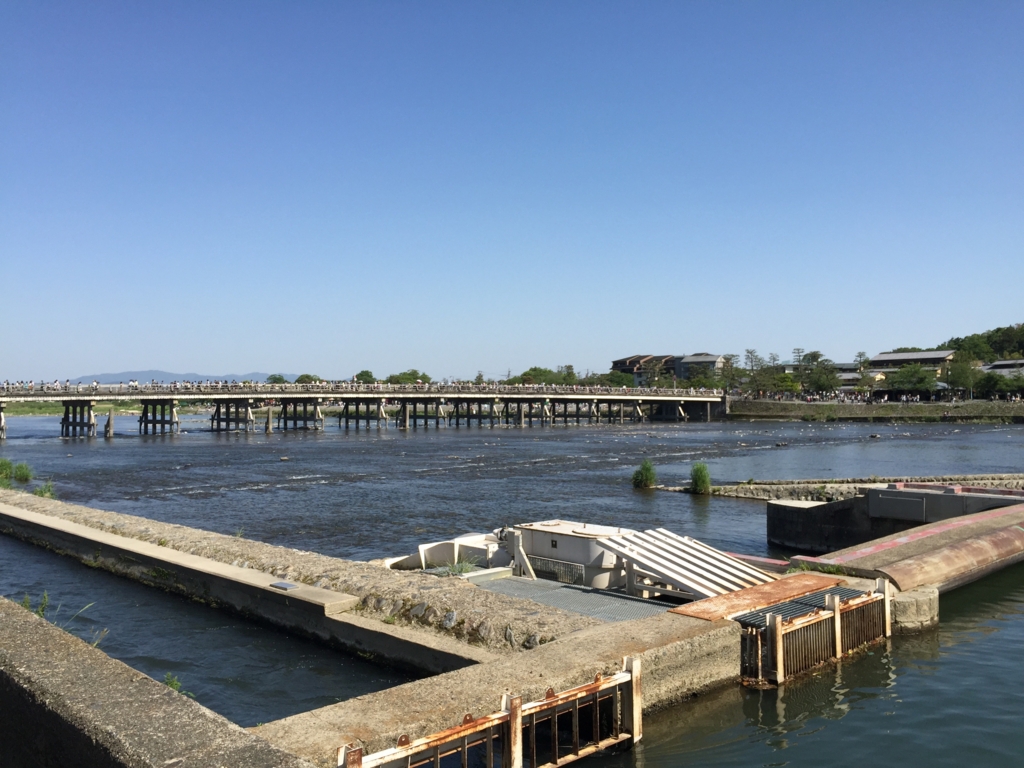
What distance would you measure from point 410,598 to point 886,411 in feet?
398

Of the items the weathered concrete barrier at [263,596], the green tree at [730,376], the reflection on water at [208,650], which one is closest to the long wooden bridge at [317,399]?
the green tree at [730,376]

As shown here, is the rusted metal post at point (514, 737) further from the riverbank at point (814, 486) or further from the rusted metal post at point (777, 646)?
the riverbank at point (814, 486)

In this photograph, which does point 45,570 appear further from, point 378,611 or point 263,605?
point 378,611

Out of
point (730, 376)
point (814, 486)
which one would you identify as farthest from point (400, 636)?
point (730, 376)

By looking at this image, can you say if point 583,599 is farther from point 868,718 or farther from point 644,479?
point 644,479

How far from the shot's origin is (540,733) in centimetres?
916

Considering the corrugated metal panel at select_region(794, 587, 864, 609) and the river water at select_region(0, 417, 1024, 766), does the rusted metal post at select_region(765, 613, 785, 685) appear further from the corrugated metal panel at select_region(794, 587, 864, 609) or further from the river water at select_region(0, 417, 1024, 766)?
the corrugated metal panel at select_region(794, 587, 864, 609)

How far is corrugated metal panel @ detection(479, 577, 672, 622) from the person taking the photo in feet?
41.0

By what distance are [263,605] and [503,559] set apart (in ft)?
16.8

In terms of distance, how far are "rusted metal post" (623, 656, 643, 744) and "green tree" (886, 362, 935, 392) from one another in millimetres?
150908

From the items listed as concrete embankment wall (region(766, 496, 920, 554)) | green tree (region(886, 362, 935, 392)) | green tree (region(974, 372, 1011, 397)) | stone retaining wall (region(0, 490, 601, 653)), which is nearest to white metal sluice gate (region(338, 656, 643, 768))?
stone retaining wall (region(0, 490, 601, 653))

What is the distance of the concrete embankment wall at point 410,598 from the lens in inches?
432

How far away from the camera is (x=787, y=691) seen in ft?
34.3

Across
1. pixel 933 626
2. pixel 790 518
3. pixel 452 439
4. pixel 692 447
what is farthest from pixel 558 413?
pixel 933 626
